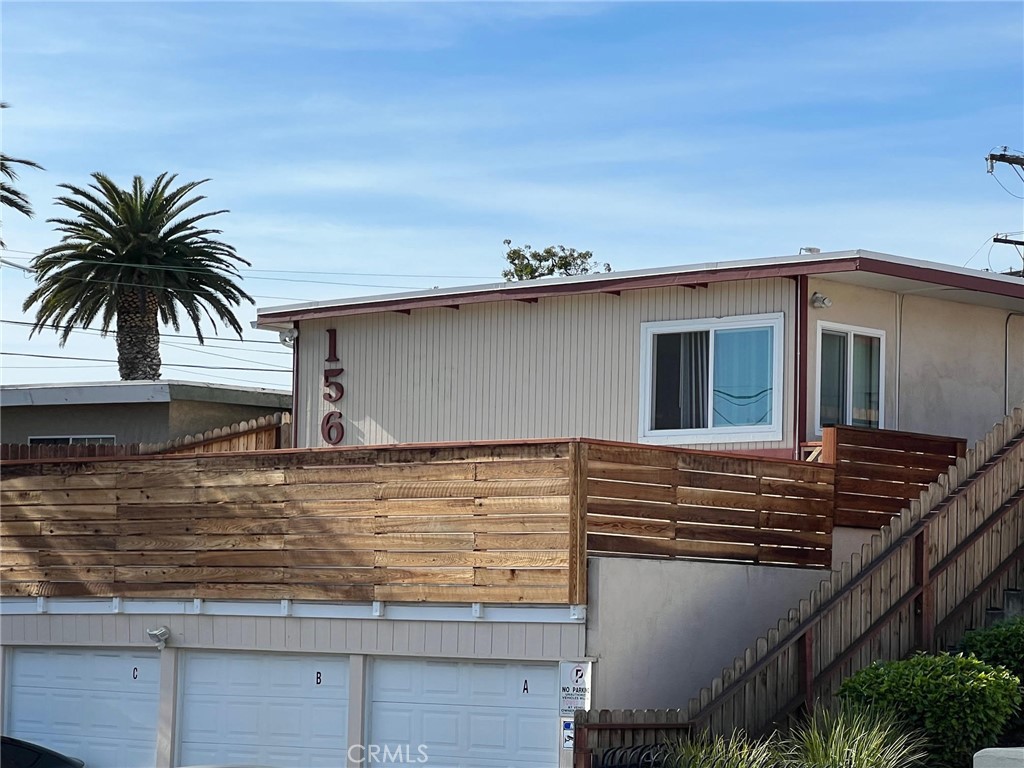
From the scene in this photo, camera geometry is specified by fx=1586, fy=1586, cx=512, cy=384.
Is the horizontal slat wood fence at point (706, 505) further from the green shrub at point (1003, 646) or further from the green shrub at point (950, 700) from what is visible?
the green shrub at point (950, 700)

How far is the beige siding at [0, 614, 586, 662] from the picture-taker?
15.5 metres

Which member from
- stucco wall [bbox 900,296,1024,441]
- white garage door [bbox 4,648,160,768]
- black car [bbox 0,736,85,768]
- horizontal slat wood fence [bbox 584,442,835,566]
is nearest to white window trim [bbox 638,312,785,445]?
horizontal slat wood fence [bbox 584,442,835,566]

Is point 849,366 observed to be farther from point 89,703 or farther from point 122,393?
point 122,393

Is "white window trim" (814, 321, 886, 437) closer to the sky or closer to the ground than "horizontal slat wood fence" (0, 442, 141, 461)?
closer to the sky

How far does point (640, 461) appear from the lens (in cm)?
1584

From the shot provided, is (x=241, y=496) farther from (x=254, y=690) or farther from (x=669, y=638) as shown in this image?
(x=669, y=638)

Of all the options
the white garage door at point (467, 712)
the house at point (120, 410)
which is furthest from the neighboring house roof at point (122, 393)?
the white garage door at point (467, 712)

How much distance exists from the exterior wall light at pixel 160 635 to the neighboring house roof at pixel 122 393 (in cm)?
808

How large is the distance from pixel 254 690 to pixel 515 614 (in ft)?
12.4

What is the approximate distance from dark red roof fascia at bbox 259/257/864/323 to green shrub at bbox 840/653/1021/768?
4.99m

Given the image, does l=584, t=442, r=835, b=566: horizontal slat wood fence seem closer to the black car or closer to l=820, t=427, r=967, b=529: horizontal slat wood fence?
l=820, t=427, r=967, b=529: horizontal slat wood fence

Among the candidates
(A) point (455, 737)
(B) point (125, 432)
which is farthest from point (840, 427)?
(B) point (125, 432)

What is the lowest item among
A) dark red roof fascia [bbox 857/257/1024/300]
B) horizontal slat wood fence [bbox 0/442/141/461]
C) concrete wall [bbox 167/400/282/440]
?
horizontal slat wood fence [bbox 0/442/141/461]

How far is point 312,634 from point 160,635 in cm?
212
